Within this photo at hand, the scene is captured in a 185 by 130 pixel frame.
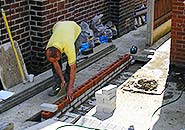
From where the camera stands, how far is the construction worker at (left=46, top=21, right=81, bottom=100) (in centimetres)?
546

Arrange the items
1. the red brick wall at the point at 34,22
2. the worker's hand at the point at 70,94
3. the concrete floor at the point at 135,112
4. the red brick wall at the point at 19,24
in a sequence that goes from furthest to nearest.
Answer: the red brick wall at the point at 34,22 < the red brick wall at the point at 19,24 < the worker's hand at the point at 70,94 < the concrete floor at the point at 135,112

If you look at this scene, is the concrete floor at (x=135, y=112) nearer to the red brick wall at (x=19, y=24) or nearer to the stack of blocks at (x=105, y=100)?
the stack of blocks at (x=105, y=100)

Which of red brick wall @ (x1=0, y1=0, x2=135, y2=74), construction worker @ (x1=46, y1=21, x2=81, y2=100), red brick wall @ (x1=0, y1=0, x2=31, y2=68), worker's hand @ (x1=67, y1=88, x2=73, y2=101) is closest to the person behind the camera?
construction worker @ (x1=46, y1=21, x2=81, y2=100)

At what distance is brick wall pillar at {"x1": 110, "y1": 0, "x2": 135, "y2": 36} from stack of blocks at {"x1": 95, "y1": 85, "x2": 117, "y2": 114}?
143 inches

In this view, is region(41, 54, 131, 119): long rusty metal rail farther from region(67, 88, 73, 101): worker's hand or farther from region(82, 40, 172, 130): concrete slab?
region(82, 40, 172, 130): concrete slab

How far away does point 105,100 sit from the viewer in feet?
17.7

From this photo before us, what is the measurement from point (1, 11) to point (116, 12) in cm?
335

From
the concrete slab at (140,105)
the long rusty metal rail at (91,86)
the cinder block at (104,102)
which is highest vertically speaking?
the cinder block at (104,102)

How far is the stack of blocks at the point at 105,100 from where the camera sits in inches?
211

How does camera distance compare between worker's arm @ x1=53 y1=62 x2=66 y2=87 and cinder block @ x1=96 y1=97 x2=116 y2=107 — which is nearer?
cinder block @ x1=96 y1=97 x2=116 y2=107

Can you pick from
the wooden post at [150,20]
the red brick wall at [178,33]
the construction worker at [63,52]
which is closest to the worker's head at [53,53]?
the construction worker at [63,52]

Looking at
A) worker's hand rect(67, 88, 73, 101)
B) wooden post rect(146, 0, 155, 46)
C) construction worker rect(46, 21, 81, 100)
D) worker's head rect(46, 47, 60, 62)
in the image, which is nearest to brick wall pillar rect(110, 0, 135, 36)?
wooden post rect(146, 0, 155, 46)

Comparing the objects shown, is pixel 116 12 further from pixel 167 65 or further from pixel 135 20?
pixel 167 65

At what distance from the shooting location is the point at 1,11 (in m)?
6.06
